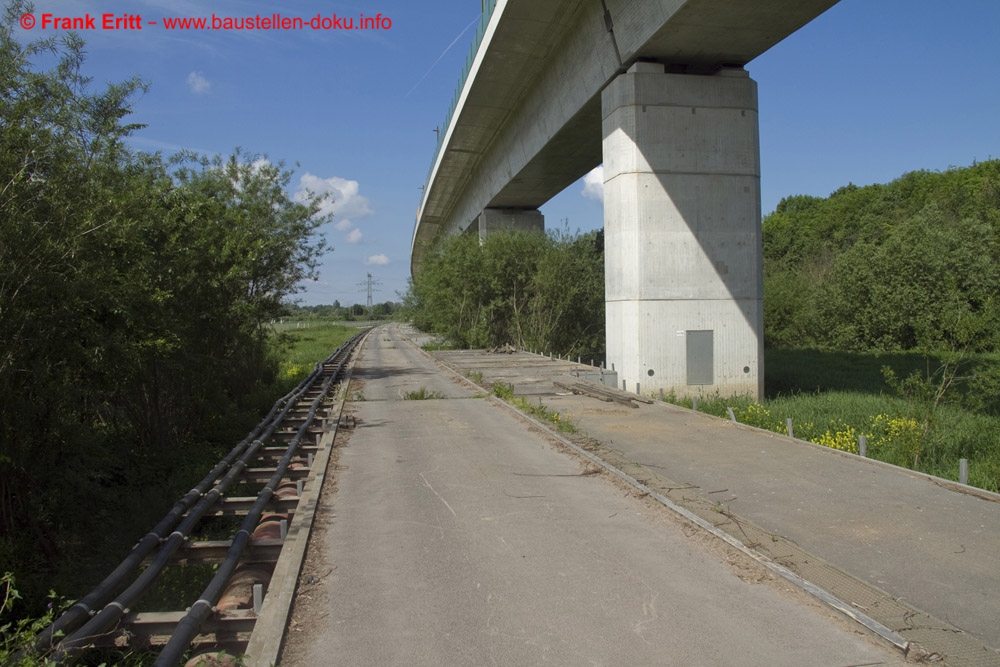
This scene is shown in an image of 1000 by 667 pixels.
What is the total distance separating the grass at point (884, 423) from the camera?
955 cm

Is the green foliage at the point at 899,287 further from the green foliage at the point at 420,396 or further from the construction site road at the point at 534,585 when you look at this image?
the construction site road at the point at 534,585

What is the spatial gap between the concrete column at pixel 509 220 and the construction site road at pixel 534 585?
28535 mm

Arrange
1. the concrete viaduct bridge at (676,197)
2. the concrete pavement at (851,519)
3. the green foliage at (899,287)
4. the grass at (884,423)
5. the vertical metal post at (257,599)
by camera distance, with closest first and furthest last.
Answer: the concrete pavement at (851,519) < the vertical metal post at (257,599) < the grass at (884,423) < the concrete viaduct bridge at (676,197) < the green foliage at (899,287)

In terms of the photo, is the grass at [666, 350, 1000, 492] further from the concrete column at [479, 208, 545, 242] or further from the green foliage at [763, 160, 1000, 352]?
the concrete column at [479, 208, 545, 242]

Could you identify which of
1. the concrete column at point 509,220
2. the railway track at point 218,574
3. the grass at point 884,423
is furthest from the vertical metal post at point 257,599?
the concrete column at point 509,220

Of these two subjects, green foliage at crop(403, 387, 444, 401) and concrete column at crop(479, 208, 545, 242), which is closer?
green foliage at crop(403, 387, 444, 401)

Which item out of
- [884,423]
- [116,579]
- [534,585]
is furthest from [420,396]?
[534,585]

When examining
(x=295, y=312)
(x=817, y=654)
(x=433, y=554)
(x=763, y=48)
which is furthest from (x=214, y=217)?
(x=817, y=654)

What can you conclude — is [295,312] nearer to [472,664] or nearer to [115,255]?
[115,255]

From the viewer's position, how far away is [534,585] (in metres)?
5.40

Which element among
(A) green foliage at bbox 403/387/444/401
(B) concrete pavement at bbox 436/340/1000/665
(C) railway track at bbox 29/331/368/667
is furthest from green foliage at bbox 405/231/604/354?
(C) railway track at bbox 29/331/368/667

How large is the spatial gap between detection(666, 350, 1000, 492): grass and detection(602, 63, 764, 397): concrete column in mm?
1170

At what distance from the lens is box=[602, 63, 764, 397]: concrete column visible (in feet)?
55.0

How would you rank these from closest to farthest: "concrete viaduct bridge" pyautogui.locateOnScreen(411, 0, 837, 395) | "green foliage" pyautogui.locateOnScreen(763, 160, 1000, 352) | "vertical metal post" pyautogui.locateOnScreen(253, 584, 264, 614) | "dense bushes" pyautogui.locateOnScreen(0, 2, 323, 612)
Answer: "vertical metal post" pyautogui.locateOnScreen(253, 584, 264, 614)
"dense bushes" pyautogui.locateOnScreen(0, 2, 323, 612)
"concrete viaduct bridge" pyautogui.locateOnScreen(411, 0, 837, 395)
"green foliage" pyautogui.locateOnScreen(763, 160, 1000, 352)
